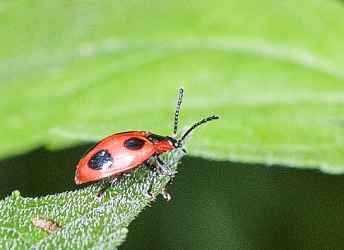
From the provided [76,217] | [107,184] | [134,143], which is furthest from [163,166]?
[76,217]

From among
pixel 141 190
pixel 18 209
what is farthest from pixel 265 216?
pixel 18 209

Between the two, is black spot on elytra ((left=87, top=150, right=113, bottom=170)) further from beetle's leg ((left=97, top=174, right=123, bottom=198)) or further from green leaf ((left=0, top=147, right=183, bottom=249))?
green leaf ((left=0, top=147, right=183, bottom=249))

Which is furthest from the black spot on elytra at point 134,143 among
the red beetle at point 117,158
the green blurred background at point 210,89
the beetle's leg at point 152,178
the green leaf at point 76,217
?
the green leaf at point 76,217

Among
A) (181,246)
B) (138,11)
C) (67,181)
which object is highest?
(138,11)

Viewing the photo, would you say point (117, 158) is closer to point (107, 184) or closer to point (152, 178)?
point (107, 184)

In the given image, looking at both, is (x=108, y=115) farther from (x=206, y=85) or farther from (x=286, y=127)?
(x=286, y=127)
